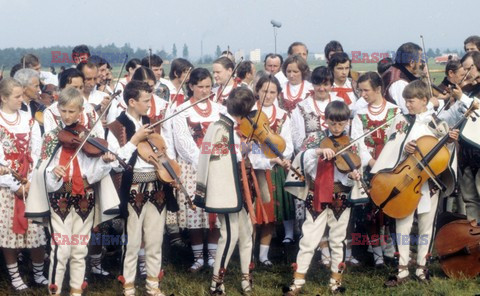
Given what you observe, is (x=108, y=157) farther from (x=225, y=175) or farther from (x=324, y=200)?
(x=324, y=200)

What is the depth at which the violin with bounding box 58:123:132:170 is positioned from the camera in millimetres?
4898

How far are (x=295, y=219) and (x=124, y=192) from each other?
2.47 meters

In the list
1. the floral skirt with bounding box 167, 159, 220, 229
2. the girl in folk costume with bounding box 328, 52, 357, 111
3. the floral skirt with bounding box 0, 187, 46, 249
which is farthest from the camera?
the girl in folk costume with bounding box 328, 52, 357, 111

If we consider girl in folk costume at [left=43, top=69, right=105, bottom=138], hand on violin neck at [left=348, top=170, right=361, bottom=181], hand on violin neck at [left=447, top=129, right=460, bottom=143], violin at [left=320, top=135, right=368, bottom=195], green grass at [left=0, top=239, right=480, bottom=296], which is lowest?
green grass at [left=0, top=239, right=480, bottom=296]

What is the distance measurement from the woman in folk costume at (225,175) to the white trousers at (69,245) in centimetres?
96

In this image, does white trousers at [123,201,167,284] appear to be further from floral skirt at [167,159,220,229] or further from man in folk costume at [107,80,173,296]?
floral skirt at [167,159,220,229]

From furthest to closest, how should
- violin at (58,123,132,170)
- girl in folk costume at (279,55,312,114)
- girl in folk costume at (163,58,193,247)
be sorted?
girl in folk costume at (279,55,312,114), girl in folk costume at (163,58,193,247), violin at (58,123,132,170)

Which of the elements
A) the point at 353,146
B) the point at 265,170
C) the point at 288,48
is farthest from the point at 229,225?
the point at 288,48

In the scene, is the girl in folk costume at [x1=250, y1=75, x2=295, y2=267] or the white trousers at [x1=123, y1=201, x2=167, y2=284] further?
the girl in folk costume at [x1=250, y1=75, x2=295, y2=267]

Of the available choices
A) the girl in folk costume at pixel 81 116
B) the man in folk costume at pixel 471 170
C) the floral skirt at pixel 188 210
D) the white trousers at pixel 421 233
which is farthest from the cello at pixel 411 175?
the girl in folk costume at pixel 81 116

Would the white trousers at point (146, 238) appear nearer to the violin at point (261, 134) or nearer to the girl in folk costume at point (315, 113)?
the violin at point (261, 134)

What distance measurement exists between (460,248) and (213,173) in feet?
7.64

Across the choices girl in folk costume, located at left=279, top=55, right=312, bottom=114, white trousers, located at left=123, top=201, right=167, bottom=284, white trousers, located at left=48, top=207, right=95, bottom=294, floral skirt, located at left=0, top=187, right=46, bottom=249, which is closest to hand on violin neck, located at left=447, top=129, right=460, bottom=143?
girl in folk costume, located at left=279, top=55, right=312, bottom=114

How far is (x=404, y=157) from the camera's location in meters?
5.41
